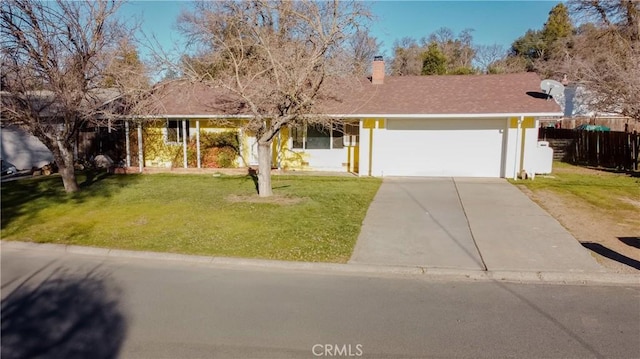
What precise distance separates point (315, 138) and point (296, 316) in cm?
1288

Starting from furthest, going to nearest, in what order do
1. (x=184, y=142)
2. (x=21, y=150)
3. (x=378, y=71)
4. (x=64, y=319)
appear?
(x=378, y=71) → (x=21, y=150) → (x=184, y=142) → (x=64, y=319)

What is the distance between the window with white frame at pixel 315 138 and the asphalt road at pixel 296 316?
11.2 m

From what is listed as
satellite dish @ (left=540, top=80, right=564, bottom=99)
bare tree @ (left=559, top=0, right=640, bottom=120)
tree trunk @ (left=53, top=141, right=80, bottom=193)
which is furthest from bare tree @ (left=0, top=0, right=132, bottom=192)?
bare tree @ (left=559, top=0, right=640, bottom=120)

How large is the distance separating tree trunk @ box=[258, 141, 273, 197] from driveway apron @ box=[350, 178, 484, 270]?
8.97ft

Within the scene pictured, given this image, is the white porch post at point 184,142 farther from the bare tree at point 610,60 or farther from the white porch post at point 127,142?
the bare tree at point 610,60

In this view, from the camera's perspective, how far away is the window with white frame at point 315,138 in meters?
16.9

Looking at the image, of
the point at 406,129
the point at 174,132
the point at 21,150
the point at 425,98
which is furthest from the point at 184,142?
the point at 425,98

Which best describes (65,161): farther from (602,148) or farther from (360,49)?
(602,148)

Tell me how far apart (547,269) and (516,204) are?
15.9 ft

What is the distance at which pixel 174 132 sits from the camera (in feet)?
58.4

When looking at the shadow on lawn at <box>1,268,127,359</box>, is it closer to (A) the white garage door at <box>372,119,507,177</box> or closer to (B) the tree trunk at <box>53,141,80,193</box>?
(B) the tree trunk at <box>53,141,80,193</box>

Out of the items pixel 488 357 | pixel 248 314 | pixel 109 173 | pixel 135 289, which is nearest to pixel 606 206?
pixel 488 357

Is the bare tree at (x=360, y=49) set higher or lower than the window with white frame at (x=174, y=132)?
higher

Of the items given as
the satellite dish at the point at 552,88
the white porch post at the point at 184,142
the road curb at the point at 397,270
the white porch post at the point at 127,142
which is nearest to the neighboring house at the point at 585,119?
the satellite dish at the point at 552,88
